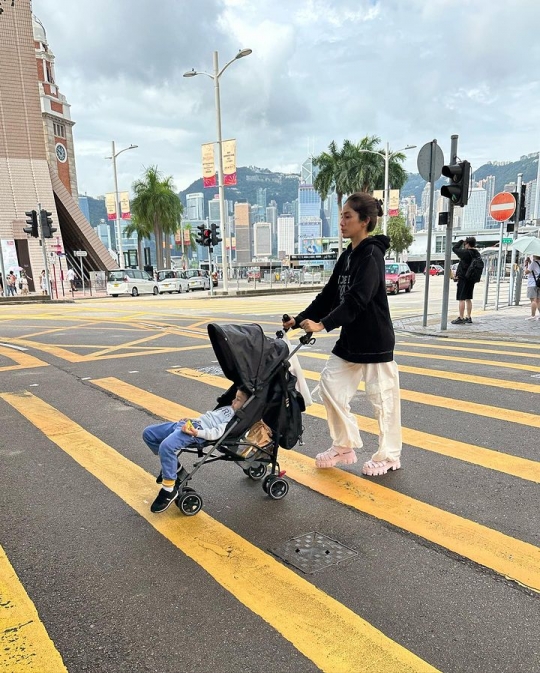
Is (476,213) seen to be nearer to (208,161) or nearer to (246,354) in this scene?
(208,161)

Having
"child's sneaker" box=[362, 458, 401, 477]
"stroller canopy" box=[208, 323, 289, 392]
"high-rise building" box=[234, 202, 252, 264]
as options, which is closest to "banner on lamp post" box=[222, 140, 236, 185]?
"child's sneaker" box=[362, 458, 401, 477]

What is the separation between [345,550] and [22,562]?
1.74 meters

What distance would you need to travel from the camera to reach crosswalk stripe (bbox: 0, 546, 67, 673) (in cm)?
208

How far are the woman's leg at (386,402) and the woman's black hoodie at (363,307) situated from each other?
0.10m

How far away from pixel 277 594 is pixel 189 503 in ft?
3.20

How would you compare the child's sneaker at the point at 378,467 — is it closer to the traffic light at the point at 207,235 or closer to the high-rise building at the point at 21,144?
the traffic light at the point at 207,235

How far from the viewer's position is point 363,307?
11.7 ft

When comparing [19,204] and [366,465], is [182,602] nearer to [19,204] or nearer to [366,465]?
[366,465]

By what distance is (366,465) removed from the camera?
3932 mm

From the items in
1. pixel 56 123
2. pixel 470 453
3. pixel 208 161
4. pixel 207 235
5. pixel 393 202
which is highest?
pixel 56 123

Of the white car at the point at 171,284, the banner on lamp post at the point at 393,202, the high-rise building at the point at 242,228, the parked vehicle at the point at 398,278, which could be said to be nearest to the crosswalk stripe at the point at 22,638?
the parked vehicle at the point at 398,278

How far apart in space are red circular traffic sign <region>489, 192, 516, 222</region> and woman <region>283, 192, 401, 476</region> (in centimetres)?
1096

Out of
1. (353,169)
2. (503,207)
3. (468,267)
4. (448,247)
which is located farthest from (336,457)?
(353,169)

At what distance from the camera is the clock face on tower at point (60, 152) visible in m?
49.6
